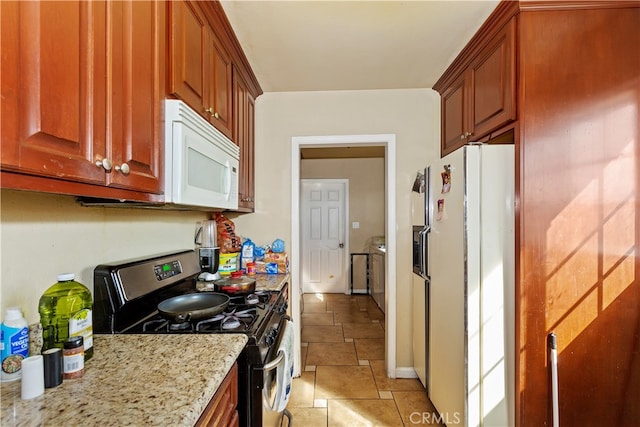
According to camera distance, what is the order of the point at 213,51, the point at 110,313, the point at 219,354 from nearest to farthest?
1. the point at 219,354
2. the point at 110,313
3. the point at 213,51

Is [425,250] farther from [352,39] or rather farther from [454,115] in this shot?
[352,39]

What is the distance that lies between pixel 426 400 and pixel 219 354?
1.83 meters

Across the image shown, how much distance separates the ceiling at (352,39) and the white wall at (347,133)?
0.13 metres

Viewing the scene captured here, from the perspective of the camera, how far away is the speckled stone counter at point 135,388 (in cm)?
62

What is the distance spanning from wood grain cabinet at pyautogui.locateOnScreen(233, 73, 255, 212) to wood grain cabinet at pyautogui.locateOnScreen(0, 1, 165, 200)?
2.93 feet

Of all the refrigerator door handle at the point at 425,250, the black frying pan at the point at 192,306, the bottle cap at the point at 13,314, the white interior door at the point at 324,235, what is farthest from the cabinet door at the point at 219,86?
the white interior door at the point at 324,235

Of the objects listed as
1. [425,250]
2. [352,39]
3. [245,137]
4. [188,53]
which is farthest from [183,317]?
[352,39]

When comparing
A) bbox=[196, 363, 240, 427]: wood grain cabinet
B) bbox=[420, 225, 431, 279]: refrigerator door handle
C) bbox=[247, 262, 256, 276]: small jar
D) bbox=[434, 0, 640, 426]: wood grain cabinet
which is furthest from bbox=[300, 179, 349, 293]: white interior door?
bbox=[196, 363, 240, 427]: wood grain cabinet

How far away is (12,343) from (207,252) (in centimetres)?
106

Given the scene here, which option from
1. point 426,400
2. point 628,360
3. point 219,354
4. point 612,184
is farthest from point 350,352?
point 612,184

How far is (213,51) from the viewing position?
4.78 feet

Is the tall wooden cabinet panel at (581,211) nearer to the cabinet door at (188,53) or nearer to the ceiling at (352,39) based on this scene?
the ceiling at (352,39)

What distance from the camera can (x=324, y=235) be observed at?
5031 mm

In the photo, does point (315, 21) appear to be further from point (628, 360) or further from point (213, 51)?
point (628, 360)
